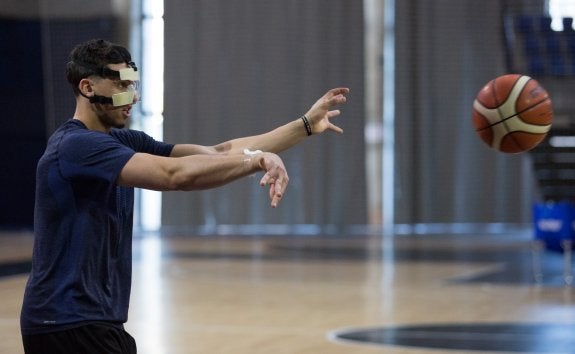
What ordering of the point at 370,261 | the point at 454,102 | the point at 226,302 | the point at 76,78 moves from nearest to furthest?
the point at 76,78, the point at 226,302, the point at 370,261, the point at 454,102

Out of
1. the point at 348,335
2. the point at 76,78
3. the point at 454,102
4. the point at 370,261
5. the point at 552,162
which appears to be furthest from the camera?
the point at 454,102

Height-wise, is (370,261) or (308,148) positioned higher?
(308,148)

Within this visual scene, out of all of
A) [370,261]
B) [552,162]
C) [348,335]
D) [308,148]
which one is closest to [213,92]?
[308,148]

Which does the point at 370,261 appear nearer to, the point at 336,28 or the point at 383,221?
the point at 383,221

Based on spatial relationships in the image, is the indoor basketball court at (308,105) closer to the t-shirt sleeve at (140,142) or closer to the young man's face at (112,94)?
the t-shirt sleeve at (140,142)

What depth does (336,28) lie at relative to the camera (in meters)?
17.9

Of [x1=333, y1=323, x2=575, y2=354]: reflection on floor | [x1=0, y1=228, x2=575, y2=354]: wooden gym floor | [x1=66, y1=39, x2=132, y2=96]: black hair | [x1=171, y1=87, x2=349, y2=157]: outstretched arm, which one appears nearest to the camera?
[x1=66, y1=39, x2=132, y2=96]: black hair

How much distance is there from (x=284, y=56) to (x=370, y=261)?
220 inches

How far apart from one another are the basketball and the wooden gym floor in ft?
5.44

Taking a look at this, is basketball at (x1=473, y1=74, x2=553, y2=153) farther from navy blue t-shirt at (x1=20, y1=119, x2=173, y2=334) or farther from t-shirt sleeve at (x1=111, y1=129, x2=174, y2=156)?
navy blue t-shirt at (x1=20, y1=119, x2=173, y2=334)


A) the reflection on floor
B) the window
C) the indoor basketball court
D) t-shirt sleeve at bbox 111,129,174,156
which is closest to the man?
t-shirt sleeve at bbox 111,129,174,156

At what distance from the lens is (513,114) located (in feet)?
19.5

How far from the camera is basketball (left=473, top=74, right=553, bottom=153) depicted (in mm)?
5848

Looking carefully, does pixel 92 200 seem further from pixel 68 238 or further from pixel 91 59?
pixel 91 59
